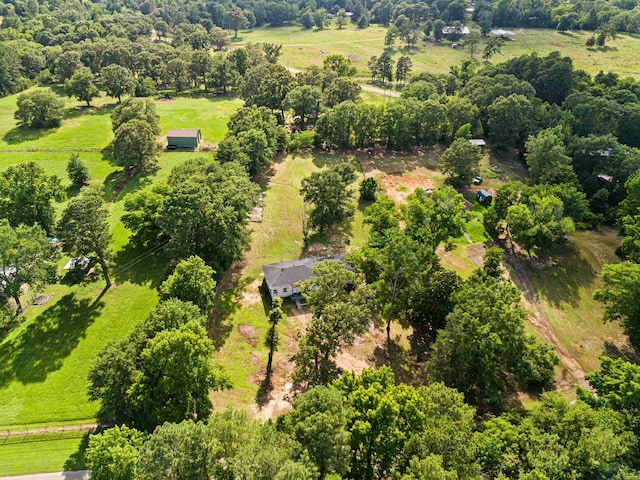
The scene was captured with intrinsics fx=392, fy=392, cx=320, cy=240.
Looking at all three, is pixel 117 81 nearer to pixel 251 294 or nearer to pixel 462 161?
pixel 251 294

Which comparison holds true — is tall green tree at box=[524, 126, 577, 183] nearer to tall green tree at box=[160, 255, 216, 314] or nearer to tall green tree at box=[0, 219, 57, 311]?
tall green tree at box=[160, 255, 216, 314]

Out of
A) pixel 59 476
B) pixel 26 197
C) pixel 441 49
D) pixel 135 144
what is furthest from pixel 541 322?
pixel 441 49

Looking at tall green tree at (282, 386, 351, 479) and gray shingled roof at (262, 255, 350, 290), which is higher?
tall green tree at (282, 386, 351, 479)

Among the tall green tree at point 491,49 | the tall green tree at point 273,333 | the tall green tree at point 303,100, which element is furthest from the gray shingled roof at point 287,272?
the tall green tree at point 491,49

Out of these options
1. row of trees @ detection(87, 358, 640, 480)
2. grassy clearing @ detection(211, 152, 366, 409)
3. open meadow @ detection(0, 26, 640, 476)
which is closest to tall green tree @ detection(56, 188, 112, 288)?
open meadow @ detection(0, 26, 640, 476)

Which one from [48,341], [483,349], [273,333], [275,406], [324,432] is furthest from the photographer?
[48,341]

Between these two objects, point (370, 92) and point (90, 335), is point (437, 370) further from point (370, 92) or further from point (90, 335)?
point (370, 92)

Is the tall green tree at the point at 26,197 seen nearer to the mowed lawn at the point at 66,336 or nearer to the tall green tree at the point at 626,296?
the mowed lawn at the point at 66,336
